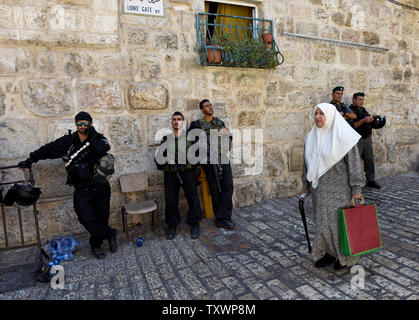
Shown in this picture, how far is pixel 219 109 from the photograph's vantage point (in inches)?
174

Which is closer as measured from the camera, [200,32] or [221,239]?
[221,239]

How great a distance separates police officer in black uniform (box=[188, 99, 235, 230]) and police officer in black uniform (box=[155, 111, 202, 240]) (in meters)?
0.29

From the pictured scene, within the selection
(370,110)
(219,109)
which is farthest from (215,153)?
(370,110)

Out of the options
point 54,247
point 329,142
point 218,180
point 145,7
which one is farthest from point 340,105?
point 54,247

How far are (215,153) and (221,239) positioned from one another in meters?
1.10

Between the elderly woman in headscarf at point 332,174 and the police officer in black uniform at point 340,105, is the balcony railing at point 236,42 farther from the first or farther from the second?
the elderly woman in headscarf at point 332,174

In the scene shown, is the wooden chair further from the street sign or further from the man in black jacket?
the street sign

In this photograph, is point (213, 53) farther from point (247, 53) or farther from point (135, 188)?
point (135, 188)

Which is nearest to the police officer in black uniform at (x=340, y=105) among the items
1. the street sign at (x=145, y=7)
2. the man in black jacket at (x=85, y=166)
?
the street sign at (x=145, y=7)

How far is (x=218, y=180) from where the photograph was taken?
3.91 m

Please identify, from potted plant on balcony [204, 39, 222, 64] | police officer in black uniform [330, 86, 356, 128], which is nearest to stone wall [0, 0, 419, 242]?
potted plant on balcony [204, 39, 222, 64]

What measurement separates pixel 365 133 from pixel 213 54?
3.17 meters

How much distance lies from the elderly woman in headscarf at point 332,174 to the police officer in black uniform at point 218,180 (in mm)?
1359
